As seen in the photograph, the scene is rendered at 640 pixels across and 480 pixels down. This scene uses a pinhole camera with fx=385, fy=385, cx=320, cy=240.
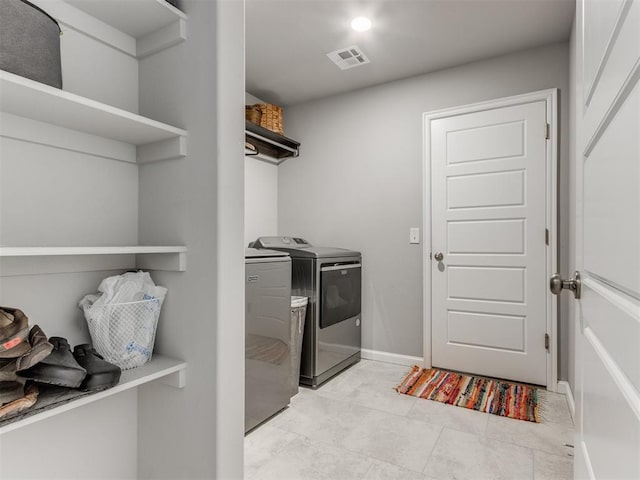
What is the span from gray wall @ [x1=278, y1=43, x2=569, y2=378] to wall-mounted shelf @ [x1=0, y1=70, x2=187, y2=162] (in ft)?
7.49

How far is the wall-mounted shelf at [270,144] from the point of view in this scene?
10.0ft

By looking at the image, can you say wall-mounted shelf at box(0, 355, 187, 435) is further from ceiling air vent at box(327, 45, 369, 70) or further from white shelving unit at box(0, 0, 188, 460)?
ceiling air vent at box(327, 45, 369, 70)

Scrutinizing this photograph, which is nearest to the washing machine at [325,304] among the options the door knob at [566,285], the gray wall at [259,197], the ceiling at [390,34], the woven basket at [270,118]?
the gray wall at [259,197]

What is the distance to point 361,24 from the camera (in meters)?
2.45

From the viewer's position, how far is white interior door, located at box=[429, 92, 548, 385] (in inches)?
109

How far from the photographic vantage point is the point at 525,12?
2.33m

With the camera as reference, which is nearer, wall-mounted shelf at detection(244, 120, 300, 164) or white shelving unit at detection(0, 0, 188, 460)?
white shelving unit at detection(0, 0, 188, 460)

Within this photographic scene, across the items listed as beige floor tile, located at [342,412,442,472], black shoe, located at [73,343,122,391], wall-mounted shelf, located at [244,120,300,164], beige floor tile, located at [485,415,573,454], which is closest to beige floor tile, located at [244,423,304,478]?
beige floor tile, located at [342,412,442,472]

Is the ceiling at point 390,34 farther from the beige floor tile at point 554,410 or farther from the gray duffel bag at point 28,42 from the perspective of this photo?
the beige floor tile at point 554,410

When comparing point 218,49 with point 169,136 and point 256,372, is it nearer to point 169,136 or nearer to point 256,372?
point 169,136

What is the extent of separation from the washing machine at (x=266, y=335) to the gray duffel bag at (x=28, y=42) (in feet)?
4.22

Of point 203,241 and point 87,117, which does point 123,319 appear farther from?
point 87,117

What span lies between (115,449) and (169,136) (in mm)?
1128

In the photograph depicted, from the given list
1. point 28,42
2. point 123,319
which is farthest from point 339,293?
point 28,42
